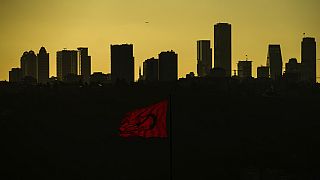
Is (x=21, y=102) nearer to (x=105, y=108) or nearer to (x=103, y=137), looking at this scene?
(x=105, y=108)

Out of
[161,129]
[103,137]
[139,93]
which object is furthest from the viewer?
[139,93]

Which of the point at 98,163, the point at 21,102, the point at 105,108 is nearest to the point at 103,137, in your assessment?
the point at 98,163

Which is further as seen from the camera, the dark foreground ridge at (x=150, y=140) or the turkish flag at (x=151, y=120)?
the dark foreground ridge at (x=150, y=140)

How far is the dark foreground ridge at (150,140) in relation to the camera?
3573 inches

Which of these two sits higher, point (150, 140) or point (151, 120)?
point (151, 120)

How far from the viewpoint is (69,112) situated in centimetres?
10988

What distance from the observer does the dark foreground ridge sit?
298ft

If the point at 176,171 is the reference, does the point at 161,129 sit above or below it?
above

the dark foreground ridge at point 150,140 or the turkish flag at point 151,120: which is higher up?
the turkish flag at point 151,120

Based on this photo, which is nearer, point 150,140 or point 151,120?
point 151,120

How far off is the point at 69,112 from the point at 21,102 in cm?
1134

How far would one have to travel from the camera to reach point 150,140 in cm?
9850

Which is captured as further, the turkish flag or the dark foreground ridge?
the dark foreground ridge

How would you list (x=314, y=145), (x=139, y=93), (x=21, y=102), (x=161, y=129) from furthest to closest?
(x=139, y=93) < (x=21, y=102) < (x=314, y=145) < (x=161, y=129)
